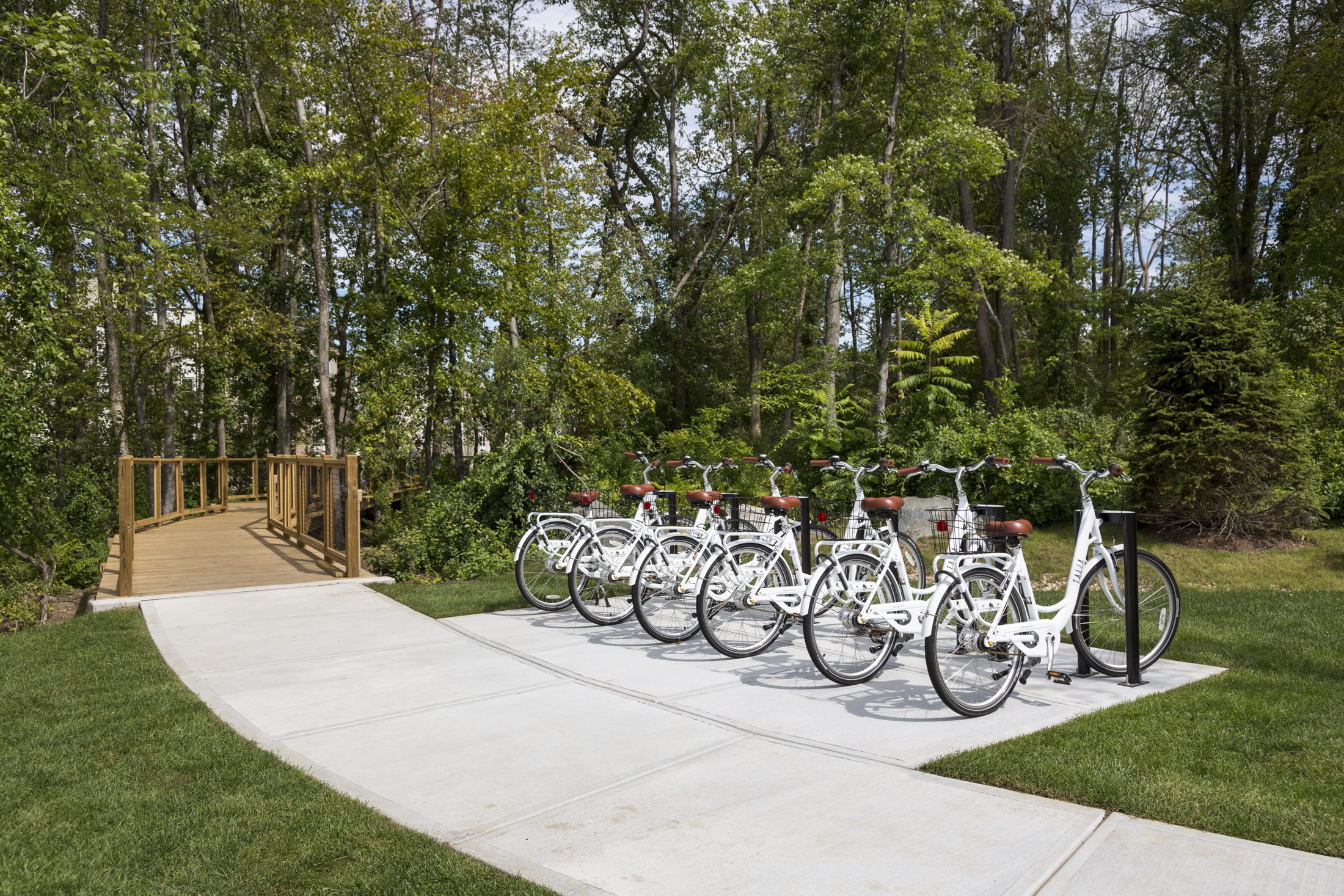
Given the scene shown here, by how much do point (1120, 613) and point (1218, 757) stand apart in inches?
72.4

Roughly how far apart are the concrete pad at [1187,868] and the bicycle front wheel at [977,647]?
1.47 metres

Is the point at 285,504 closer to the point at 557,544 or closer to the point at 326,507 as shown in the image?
the point at 326,507

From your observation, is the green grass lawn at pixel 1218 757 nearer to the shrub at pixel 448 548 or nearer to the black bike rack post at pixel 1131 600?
the black bike rack post at pixel 1131 600

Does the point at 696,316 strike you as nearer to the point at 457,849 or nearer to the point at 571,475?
the point at 571,475

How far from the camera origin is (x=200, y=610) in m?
8.45

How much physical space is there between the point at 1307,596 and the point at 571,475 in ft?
29.1

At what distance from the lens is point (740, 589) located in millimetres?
6133

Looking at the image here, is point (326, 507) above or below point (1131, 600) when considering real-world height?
above

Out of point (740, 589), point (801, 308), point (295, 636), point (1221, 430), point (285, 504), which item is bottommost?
point (295, 636)

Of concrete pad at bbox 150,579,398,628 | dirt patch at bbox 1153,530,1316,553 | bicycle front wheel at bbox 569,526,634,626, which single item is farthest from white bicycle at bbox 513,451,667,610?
dirt patch at bbox 1153,530,1316,553

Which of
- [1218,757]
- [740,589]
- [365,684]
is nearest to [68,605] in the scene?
[365,684]

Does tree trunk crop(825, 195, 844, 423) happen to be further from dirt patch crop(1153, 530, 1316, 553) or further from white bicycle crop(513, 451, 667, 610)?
white bicycle crop(513, 451, 667, 610)

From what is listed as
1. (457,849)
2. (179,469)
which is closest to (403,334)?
(179,469)

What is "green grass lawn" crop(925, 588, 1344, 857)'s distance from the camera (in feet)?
11.0
